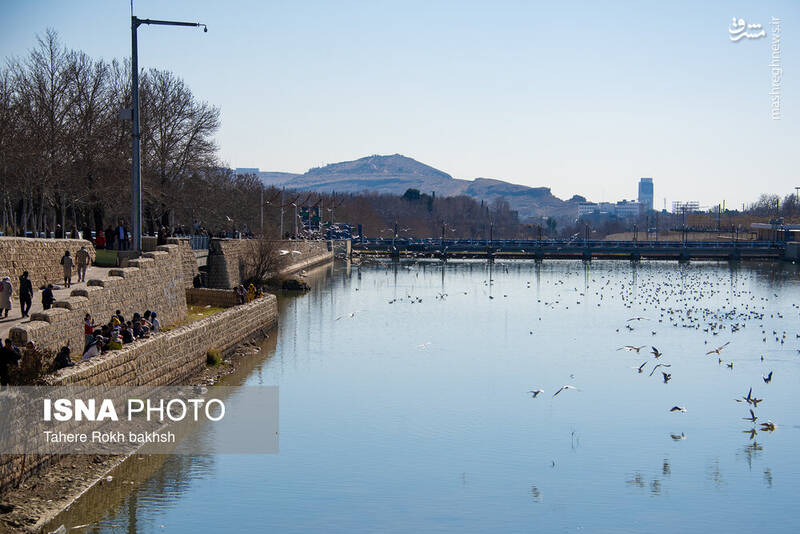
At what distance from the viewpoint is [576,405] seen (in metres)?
26.1

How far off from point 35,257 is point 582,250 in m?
91.4

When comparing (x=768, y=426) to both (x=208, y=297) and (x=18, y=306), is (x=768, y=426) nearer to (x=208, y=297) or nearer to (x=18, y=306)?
(x=18, y=306)

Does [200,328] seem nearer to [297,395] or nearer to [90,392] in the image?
[297,395]

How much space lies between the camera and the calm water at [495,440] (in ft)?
56.0

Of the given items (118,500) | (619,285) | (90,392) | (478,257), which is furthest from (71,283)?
(478,257)

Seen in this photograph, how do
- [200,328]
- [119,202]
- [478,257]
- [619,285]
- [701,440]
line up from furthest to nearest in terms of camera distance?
[478,257]
[619,285]
[119,202]
[200,328]
[701,440]

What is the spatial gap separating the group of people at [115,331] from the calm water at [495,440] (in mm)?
2937

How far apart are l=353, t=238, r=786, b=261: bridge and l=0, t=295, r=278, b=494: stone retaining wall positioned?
261 ft

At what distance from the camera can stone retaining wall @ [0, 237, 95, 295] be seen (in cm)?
2547

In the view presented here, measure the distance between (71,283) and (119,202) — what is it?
Answer: 2181cm

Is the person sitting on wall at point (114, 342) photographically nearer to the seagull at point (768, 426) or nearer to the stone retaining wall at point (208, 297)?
the seagull at point (768, 426)

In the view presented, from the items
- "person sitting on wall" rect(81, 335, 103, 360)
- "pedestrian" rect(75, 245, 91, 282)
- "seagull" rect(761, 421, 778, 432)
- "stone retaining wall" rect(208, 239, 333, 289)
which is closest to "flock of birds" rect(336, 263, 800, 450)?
"seagull" rect(761, 421, 778, 432)

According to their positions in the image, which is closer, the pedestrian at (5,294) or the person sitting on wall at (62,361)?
the person sitting on wall at (62,361)

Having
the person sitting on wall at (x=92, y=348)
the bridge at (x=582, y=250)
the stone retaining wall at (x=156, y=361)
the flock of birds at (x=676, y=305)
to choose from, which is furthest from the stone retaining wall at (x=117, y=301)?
the bridge at (x=582, y=250)
